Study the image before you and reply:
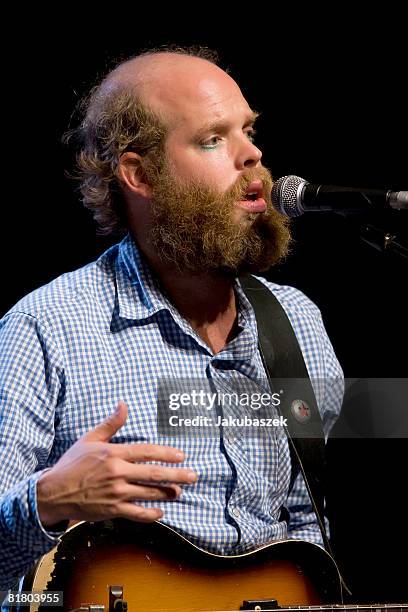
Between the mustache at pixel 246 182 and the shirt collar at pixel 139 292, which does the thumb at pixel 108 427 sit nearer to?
the shirt collar at pixel 139 292

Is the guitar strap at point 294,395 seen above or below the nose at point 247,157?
below

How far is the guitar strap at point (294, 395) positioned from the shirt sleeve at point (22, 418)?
28.2 inches

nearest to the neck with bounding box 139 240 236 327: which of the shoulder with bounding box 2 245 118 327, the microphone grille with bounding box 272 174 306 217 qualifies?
the shoulder with bounding box 2 245 118 327

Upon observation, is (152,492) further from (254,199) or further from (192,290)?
(254,199)

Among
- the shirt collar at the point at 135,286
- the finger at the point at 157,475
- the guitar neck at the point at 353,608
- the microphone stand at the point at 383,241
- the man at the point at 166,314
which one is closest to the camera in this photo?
the finger at the point at 157,475

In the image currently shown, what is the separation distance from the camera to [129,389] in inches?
99.3

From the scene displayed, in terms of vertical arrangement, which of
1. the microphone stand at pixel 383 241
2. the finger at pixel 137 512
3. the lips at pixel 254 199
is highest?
the lips at pixel 254 199

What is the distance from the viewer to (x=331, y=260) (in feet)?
12.1

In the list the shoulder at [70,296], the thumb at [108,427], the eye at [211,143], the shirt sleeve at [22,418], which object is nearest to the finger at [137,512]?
the thumb at [108,427]

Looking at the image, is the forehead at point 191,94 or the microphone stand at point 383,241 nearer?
the microphone stand at point 383,241

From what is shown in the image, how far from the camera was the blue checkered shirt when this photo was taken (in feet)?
7.89

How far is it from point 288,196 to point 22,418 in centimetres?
90

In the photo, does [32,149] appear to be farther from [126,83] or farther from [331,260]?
[331,260]

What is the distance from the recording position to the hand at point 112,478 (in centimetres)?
186
